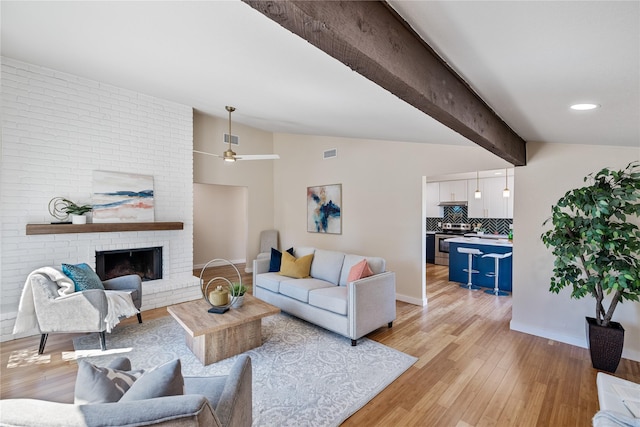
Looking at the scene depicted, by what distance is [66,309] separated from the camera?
9.52ft

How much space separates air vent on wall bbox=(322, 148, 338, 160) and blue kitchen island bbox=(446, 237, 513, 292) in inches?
116

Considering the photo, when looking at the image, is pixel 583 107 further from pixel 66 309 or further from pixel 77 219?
pixel 77 219

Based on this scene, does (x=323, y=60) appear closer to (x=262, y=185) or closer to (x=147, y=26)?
(x=147, y=26)

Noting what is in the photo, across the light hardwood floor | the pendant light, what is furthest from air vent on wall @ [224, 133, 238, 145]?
the pendant light

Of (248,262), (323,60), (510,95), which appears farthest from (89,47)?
(248,262)

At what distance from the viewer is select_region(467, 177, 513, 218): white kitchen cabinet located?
6648 mm

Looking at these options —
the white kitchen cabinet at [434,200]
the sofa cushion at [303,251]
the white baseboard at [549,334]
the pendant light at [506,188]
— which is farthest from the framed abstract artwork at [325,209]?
the white kitchen cabinet at [434,200]

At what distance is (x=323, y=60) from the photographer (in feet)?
6.48

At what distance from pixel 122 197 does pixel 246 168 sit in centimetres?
269

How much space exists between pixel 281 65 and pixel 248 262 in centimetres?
524

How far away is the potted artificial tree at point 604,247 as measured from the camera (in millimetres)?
2463

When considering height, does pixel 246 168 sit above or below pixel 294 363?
above

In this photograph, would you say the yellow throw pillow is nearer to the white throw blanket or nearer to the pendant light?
the white throw blanket

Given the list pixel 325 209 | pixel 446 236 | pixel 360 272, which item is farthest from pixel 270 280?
pixel 446 236
